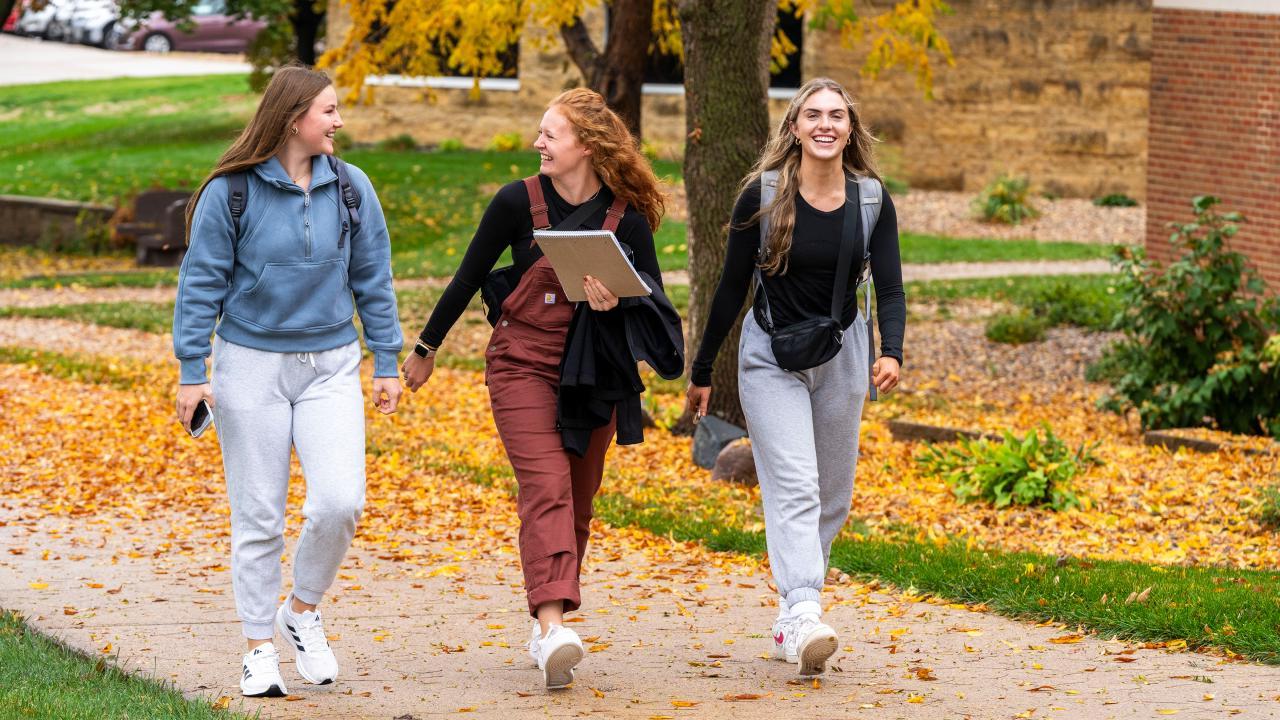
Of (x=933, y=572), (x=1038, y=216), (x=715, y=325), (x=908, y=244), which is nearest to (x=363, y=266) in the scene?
(x=715, y=325)

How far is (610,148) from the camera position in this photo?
4871mm

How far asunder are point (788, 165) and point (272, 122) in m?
1.52

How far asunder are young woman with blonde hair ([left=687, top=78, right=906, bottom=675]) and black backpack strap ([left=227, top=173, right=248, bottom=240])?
1431 mm

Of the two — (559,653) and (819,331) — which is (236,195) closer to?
(559,653)

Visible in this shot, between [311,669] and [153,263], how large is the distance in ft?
51.6

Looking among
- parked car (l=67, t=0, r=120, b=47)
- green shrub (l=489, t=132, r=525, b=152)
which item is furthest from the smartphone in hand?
parked car (l=67, t=0, r=120, b=47)

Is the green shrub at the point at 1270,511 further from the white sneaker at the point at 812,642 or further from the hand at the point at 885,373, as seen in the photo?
the white sneaker at the point at 812,642

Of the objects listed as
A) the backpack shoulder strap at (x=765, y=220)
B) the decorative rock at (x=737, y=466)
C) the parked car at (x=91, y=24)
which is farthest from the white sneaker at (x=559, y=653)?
the parked car at (x=91, y=24)

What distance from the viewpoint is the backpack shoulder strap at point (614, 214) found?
16.2 ft

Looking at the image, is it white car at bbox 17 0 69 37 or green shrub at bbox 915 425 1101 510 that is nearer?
green shrub at bbox 915 425 1101 510

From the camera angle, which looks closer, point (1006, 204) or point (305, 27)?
point (1006, 204)

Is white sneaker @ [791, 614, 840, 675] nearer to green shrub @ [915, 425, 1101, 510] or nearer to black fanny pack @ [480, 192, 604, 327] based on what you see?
black fanny pack @ [480, 192, 604, 327]

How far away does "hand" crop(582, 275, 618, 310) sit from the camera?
15.8ft

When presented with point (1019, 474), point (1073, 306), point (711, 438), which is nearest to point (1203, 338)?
point (1019, 474)
